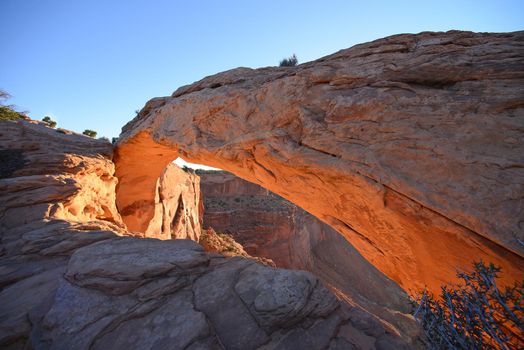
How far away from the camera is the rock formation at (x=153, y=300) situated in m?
2.47

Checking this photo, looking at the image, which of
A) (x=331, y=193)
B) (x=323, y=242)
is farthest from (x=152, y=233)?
(x=323, y=242)

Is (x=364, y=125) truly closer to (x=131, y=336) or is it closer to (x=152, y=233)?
(x=131, y=336)

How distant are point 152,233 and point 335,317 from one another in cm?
1020

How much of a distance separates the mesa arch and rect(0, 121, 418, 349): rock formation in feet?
4.88

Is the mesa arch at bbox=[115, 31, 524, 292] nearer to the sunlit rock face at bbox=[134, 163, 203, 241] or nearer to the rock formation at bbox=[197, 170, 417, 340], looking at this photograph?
the sunlit rock face at bbox=[134, 163, 203, 241]

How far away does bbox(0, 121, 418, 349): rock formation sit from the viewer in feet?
8.11

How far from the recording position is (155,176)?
11.3 m

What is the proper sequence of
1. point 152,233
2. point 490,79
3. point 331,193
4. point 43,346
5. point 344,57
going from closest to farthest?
point 43,346, point 490,79, point 331,193, point 344,57, point 152,233

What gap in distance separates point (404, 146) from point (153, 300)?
436cm

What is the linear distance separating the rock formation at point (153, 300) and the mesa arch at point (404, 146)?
1489 millimetres

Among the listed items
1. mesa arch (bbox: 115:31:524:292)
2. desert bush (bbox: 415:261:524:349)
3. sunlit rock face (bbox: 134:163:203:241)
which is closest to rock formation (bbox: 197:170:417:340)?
sunlit rock face (bbox: 134:163:203:241)

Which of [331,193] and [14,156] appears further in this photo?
[14,156]

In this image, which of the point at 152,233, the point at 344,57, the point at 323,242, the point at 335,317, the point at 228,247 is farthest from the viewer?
the point at 323,242

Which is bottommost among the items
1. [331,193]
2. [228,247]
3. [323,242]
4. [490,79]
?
[323,242]
